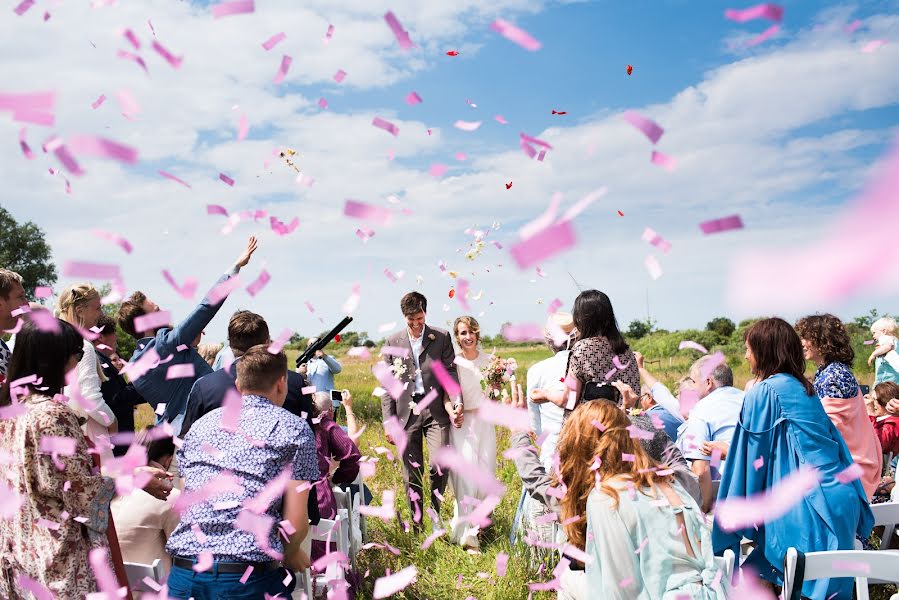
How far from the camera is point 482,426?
20.1ft

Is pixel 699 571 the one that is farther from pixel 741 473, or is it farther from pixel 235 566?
pixel 235 566

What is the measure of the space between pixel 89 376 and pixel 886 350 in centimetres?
707

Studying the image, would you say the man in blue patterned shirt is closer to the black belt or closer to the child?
the black belt

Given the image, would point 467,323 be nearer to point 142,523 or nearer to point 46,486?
point 142,523

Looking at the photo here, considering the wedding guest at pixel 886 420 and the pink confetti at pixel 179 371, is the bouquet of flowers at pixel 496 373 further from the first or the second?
the wedding guest at pixel 886 420

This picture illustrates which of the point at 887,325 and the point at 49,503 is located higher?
the point at 887,325

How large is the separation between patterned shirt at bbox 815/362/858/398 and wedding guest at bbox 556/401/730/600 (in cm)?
204

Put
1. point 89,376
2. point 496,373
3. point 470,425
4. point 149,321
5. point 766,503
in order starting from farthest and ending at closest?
point 470,425
point 496,373
point 149,321
point 89,376
point 766,503

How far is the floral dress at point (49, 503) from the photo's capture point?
2807 mm

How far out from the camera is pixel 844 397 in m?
4.32

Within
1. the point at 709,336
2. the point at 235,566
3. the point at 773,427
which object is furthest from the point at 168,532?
the point at 709,336

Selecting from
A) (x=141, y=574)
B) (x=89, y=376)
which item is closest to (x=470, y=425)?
(x=89, y=376)

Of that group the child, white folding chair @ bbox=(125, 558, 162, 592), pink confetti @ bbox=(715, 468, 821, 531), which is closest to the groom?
pink confetti @ bbox=(715, 468, 821, 531)

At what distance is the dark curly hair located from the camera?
4.43 m
